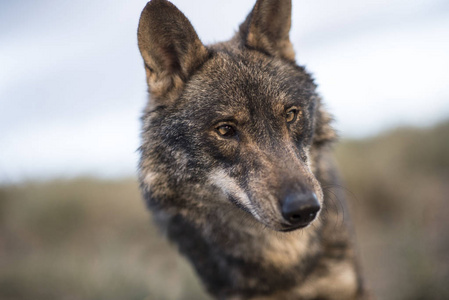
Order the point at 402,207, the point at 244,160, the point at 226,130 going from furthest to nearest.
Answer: the point at 402,207, the point at 226,130, the point at 244,160

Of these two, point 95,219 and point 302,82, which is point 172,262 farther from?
point 302,82

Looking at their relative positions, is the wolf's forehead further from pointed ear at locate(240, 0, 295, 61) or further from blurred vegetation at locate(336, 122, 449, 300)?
blurred vegetation at locate(336, 122, 449, 300)

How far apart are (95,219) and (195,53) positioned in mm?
5596

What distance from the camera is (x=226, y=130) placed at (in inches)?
97.4

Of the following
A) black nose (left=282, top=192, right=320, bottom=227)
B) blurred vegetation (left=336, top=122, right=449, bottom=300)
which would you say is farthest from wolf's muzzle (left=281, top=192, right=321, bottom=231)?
blurred vegetation (left=336, top=122, right=449, bottom=300)

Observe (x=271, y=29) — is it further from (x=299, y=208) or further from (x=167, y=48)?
(x=299, y=208)

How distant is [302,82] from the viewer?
9.34ft

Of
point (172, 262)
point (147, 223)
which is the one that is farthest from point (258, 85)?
point (147, 223)

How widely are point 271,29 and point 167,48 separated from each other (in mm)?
843

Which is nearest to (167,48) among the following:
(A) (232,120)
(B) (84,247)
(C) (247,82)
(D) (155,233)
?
(C) (247,82)

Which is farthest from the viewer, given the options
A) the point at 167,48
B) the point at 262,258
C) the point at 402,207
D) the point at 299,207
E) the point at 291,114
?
the point at 402,207

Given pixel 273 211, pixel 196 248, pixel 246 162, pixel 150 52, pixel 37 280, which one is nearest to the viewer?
pixel 273 211

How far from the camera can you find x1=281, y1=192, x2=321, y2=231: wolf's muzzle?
1.96 meters

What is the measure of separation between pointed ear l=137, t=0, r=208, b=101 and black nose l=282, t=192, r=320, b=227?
1.24 metres
